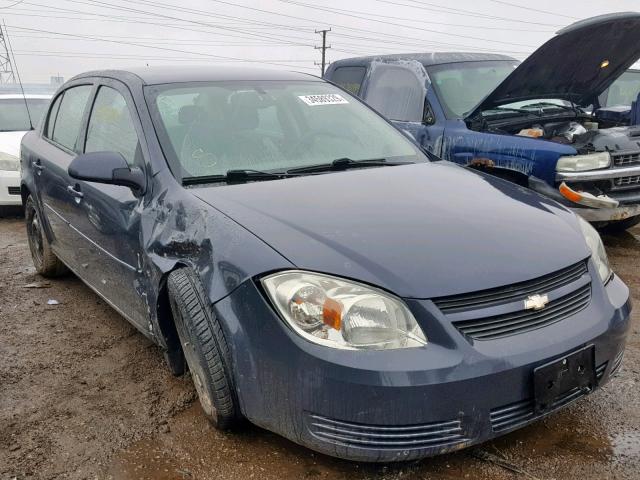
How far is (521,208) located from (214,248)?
4.22 ft

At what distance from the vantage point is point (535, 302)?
84.4 inches

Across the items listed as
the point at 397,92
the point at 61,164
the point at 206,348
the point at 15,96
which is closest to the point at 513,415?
the point at 206,348

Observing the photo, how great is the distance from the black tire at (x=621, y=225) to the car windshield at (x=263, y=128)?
3161 millimetres

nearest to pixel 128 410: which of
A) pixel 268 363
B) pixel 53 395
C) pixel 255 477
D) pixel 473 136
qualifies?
pixel 53 395

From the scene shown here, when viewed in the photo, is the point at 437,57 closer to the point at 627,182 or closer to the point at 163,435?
the point at 627,182

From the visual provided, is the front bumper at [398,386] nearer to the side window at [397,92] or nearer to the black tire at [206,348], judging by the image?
the black tire at [206,348]

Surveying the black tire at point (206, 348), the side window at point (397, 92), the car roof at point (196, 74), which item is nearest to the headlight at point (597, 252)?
the black tire at point (206, 348)

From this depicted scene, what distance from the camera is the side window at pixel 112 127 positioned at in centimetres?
315

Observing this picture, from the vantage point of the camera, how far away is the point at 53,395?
3.06m

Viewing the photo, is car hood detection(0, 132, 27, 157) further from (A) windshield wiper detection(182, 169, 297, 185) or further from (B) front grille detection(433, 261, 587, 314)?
(B) front grille detection(433, 261, 587, 314)

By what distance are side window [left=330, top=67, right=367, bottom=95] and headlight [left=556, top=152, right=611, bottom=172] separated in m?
2.46

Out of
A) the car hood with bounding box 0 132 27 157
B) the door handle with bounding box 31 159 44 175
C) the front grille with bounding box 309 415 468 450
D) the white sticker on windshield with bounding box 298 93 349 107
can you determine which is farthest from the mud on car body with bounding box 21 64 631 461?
the car hood with bounding box 0 132 27 157

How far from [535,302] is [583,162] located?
2.84 m

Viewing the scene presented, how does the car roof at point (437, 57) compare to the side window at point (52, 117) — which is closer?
the side window at point (52, 117)
